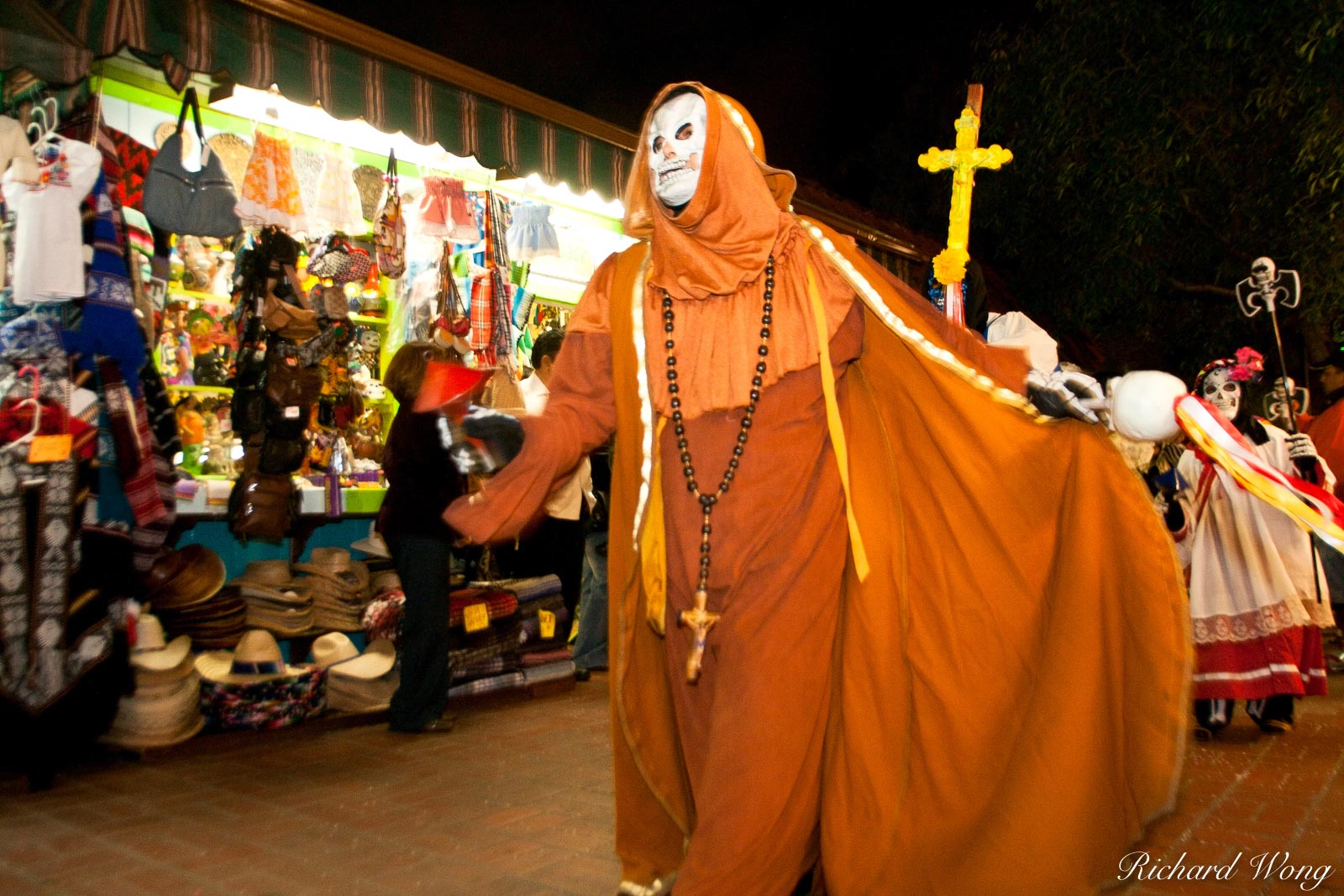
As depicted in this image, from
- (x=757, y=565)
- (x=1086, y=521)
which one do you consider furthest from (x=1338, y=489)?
(x=757, y=565)

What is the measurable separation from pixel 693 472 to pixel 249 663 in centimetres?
371

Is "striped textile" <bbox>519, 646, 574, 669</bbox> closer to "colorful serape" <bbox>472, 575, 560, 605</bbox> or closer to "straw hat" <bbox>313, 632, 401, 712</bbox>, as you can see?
"colorful serape" <bbox>472, 575, 560, 605</bbox>

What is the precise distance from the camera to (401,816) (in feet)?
13.7

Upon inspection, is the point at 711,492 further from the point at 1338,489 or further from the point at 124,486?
the point at 1338,489

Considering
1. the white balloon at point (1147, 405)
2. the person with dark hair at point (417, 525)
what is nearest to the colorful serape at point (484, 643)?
the person with dark hair at point (417, 525)

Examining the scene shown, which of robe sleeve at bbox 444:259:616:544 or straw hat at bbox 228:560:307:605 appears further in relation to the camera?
straw hat at bbox 228:560:307:605

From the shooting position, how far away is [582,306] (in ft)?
10.00

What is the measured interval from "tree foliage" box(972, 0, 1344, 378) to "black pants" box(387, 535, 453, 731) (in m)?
9.38

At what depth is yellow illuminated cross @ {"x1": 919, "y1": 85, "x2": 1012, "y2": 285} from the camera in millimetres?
3850

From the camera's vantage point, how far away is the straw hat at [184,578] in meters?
5.28

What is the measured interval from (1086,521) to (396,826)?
2.88 m

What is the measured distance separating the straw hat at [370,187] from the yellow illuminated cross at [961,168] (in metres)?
3.86

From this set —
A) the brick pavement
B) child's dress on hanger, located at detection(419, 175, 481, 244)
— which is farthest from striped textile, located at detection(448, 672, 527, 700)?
child's dress on hanger, located at detection(419, 175, 481, 244)

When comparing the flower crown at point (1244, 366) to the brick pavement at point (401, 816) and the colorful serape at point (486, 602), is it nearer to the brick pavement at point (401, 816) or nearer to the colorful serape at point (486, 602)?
the brick pavement at point (401, 816)
